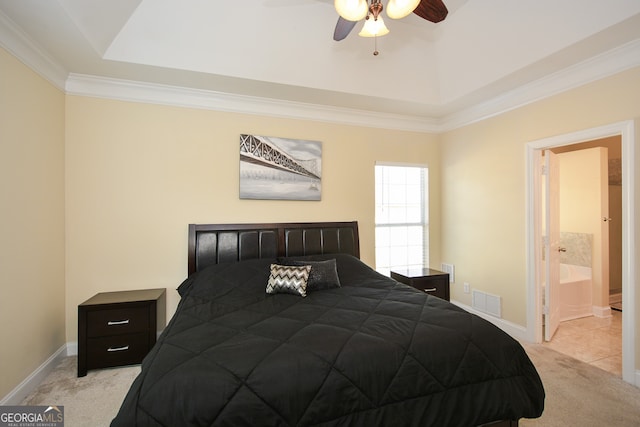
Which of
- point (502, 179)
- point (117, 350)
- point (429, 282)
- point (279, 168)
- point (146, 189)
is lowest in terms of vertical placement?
point (117, 350)

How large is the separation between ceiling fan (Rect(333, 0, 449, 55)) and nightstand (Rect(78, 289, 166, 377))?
2645 millimetres

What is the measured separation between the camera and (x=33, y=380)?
2.30m

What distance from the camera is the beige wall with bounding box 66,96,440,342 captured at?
9.39ft

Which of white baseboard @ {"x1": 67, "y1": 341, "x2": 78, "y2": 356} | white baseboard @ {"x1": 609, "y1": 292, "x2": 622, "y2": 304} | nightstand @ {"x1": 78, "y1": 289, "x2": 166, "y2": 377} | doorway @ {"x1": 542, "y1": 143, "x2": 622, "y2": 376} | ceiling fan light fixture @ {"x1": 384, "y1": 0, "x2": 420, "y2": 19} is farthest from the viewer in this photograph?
white baseboard @ {"x1": 609, "y1": 292, "x2": 622, "y2": 304}

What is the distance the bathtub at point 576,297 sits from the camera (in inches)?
149

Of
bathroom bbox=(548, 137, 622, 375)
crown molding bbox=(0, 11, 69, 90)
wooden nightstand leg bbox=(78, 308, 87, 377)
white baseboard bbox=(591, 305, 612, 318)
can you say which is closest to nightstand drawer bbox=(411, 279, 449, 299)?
bathroom bbox=(548, 137, 622, 375)

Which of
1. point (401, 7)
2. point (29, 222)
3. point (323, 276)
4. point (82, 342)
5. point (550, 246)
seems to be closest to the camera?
point (401, 7)

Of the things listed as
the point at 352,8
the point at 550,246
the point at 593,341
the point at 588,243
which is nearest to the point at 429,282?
the point at 550,246

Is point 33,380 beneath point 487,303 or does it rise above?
beneath

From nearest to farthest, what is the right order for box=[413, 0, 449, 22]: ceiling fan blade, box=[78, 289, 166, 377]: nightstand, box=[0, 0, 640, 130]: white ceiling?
box=[413, 0, 449, 22]: ceiling fan blade < box=[0, 0, 640, 130]: white ceiling < box=[78, 289, 166, 377]: nightstand

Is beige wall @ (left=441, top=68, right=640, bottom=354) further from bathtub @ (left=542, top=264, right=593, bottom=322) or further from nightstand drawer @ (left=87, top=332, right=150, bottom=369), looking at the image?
nightstand drawer @ (left=87, top=332, right=150, bottom=369)

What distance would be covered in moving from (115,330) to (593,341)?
4599 mm

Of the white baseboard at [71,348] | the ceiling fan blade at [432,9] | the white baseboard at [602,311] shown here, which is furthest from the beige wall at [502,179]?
the white baseboard at [71,348]

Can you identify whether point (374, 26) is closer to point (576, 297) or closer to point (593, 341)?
point (593, 341)
